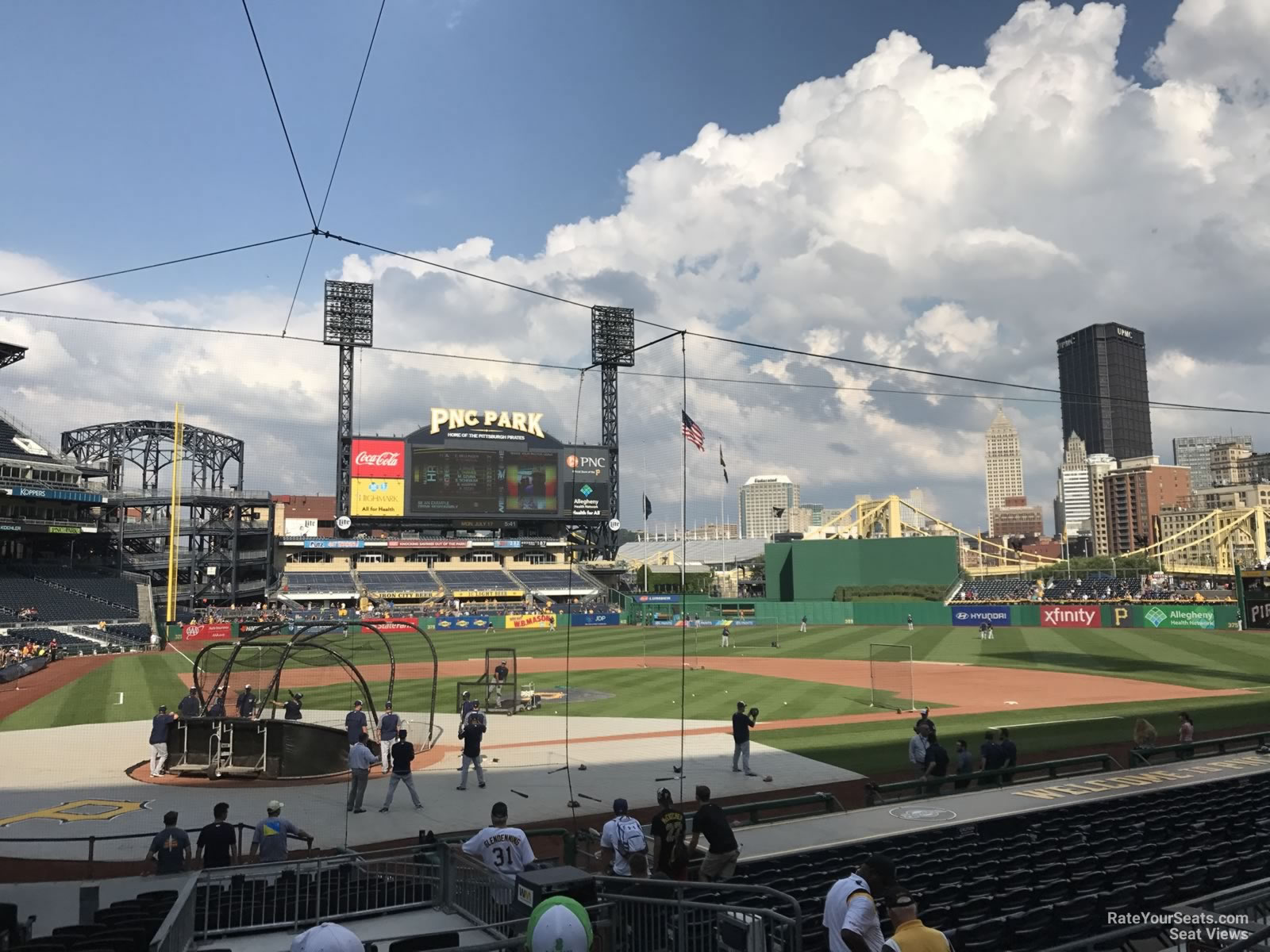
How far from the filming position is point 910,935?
534 cm

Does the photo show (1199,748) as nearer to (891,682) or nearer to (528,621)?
(891,682)

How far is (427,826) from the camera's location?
48.8 feet

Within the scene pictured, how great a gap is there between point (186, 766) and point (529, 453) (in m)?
74.0

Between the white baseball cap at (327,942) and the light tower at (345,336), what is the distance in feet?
283

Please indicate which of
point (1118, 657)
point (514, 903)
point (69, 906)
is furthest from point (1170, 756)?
point (1118, 657)

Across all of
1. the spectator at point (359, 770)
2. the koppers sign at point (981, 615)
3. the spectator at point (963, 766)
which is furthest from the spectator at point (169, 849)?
the koppers sign at point (981, 615)

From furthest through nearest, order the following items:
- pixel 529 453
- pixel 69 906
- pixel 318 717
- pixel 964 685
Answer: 1. pixel 529 453
2. pixel 964 685
3. pixel 318 717
4. pixel 69 906

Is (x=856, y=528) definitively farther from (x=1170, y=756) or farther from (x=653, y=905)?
(x=653, y=905)

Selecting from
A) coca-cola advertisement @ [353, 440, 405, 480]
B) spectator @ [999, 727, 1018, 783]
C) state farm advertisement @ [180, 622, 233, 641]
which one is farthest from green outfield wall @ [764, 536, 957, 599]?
spectator @ [999, 727, 1018, 783]

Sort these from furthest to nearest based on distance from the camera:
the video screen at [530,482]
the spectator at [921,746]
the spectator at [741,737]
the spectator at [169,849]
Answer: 1. the video screen at [530,482]
2. the spectator at [741,737]
3. the spectator at [921,746]
4. the spectator at [169,849]

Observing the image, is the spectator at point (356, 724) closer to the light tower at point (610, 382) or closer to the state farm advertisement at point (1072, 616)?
the state farm advertisement at point (1072, 616)

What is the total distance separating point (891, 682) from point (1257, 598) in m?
14.5

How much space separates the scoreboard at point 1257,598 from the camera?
33.2 m

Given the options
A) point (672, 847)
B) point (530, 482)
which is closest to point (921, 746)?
point (672, 847)
